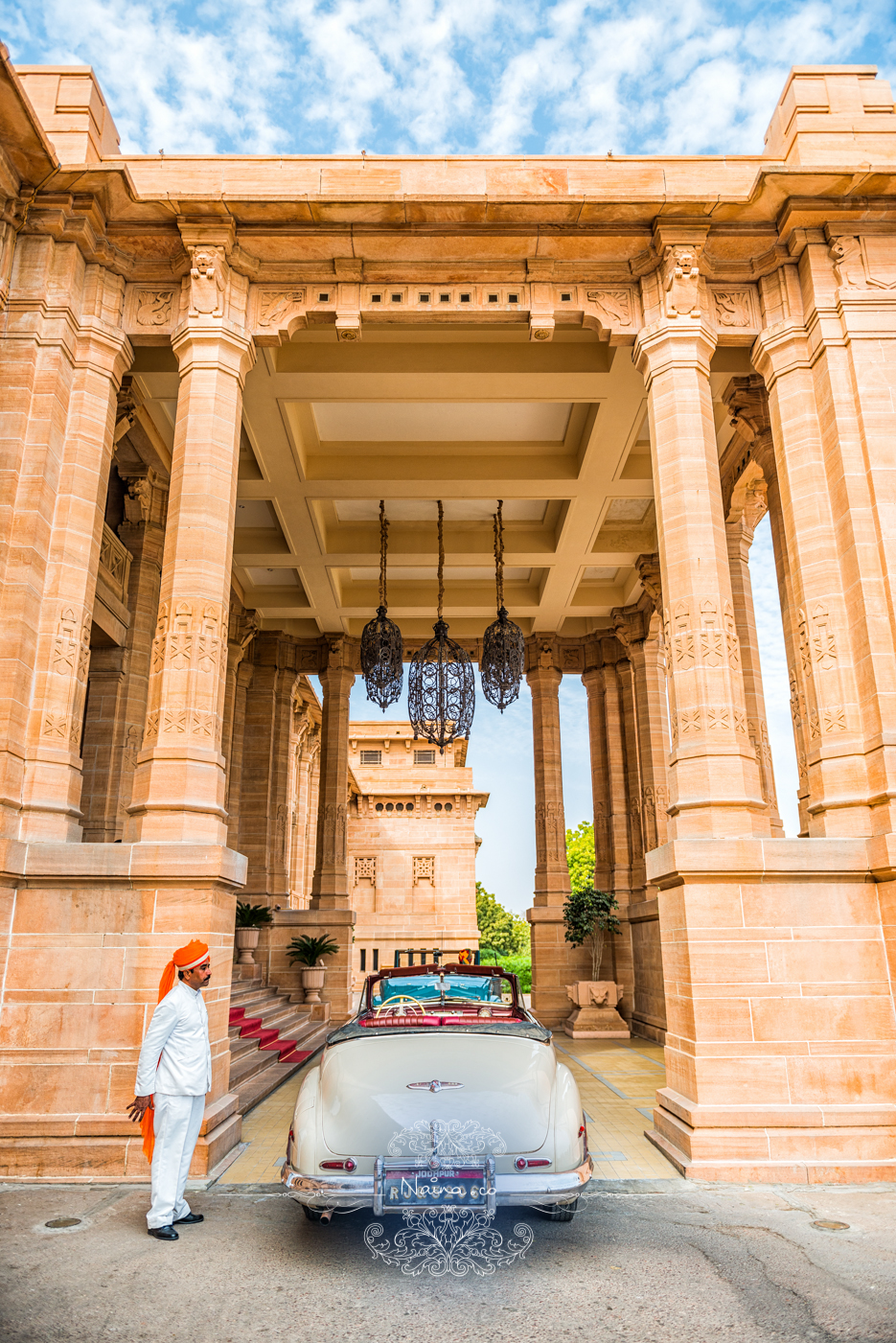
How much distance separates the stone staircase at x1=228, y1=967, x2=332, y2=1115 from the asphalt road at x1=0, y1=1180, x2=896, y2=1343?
102 inches

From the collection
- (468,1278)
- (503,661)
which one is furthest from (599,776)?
(468,1278)

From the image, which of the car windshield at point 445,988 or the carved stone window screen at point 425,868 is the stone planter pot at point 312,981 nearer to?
the car windshield at point 445,988

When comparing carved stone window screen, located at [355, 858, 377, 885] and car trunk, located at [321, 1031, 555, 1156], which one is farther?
carved stone window screen, located at [355, 858, 377, 885]

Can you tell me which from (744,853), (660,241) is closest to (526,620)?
(660,241)

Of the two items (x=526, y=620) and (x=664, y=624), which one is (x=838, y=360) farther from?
(x=526, y=620)

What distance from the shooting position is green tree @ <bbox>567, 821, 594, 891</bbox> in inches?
1806

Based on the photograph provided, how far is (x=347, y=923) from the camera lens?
17281 mm

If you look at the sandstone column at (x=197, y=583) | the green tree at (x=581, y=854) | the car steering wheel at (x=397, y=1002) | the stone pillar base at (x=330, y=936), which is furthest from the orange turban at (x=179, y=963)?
the green tree at (x=581, y=854)

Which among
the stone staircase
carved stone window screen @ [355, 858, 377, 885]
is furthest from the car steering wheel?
carved stone window screen @ [355, 858, 377, 885]

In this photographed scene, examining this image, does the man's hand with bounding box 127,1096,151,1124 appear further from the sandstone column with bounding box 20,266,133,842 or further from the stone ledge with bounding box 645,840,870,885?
the stone ledge with bounding box 645,840,870,885

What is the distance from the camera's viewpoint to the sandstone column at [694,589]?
7.25m

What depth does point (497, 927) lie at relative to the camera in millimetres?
68000

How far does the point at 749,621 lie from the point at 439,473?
5147 mm

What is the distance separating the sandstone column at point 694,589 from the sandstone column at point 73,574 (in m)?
5.22
